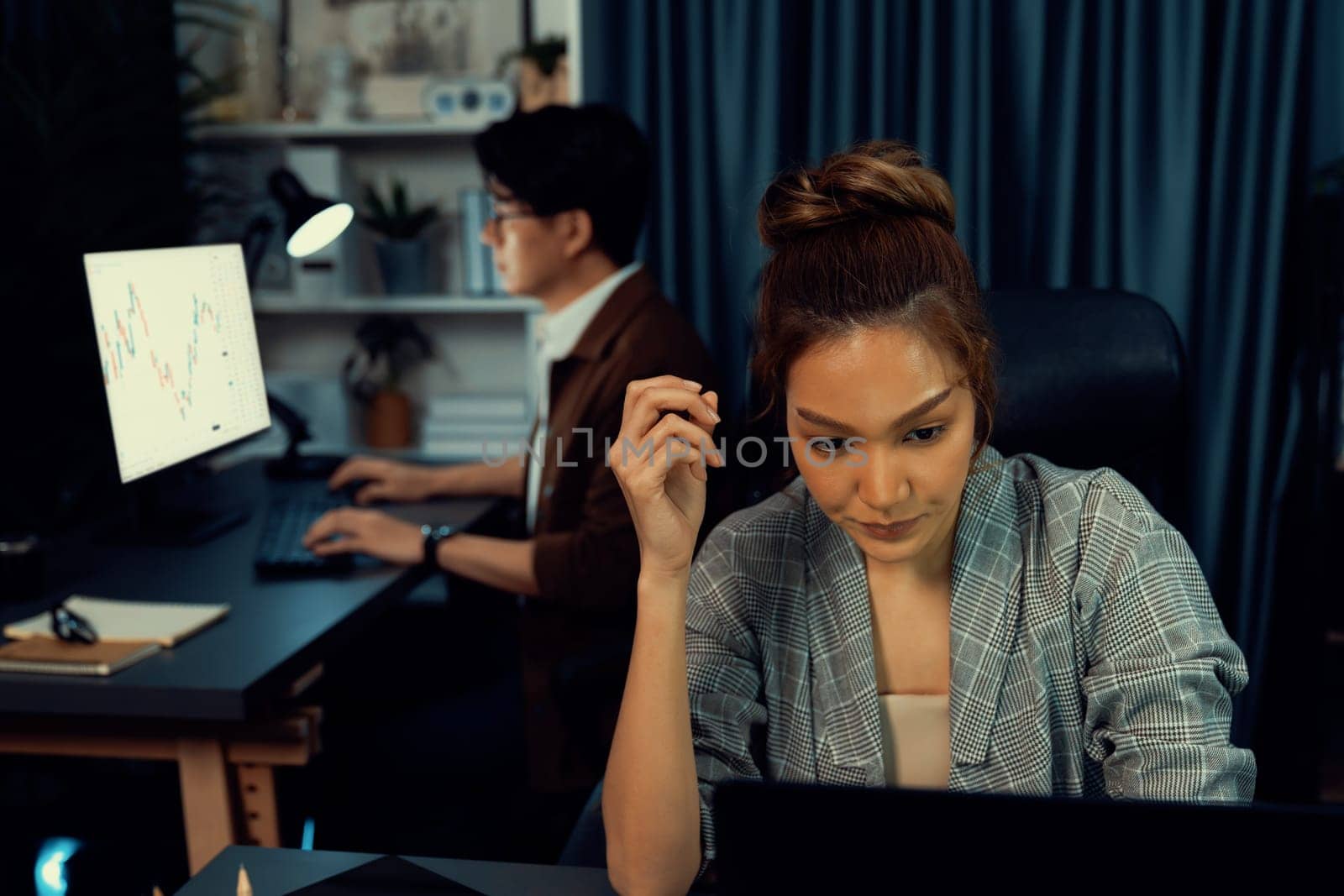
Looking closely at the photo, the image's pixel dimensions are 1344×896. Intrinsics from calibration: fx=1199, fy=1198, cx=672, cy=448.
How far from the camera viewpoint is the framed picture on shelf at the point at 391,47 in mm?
2883

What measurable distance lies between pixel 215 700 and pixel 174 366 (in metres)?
0.65

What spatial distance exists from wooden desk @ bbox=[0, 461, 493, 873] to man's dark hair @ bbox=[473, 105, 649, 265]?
28.0 inches

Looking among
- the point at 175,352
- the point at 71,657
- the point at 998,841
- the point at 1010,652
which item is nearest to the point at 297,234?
the point at 175,352

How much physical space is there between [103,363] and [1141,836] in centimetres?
143

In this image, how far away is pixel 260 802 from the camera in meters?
1.40

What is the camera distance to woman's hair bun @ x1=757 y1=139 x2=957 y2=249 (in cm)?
100

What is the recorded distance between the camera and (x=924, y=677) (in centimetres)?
113

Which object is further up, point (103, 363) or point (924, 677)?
point (103, 363)

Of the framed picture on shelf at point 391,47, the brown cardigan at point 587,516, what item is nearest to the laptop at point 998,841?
the brown cardigan at point 587,516

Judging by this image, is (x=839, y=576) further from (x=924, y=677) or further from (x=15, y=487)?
(x=15, y=487)

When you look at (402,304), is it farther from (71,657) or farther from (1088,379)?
(1088,379)

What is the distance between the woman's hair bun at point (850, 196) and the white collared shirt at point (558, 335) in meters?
0.91

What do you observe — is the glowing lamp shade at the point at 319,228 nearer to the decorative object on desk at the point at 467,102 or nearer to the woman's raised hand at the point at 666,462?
the woman's raised hand at the point at 666,462

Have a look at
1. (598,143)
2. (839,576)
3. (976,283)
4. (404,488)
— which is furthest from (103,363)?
(976,283)
